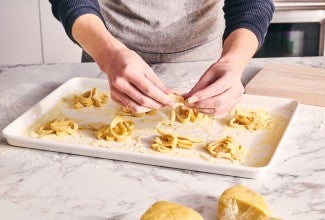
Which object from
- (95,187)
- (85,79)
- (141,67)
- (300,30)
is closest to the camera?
(95,187)

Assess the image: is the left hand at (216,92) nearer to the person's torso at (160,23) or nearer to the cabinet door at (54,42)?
the person's torso at (160,23)

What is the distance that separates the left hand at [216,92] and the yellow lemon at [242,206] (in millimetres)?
260

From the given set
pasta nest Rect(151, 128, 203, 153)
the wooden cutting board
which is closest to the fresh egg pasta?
pasta nest Rect(151, 128, 203, 153)

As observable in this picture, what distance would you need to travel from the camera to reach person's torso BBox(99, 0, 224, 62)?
1.54 m

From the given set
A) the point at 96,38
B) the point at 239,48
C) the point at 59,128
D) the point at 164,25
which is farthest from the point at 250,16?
the point at 59,128

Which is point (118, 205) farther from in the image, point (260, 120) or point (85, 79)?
point (85, 79)

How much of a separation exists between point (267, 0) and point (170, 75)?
1.04ft

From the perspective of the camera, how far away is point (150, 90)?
1.04m

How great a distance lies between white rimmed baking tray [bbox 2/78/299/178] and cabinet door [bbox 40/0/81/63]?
1.06 meters

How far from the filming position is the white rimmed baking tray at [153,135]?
0.99 m

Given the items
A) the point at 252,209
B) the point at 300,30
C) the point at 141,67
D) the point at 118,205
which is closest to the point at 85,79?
the point at 141,67

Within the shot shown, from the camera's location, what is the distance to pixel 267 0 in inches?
56.3

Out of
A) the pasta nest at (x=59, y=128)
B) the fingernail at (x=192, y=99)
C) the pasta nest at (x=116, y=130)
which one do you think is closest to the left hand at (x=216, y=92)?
the fingernail at (x=192, y=99)

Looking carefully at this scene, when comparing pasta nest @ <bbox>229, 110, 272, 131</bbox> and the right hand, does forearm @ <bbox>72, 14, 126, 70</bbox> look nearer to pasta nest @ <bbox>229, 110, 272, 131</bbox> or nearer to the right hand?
the right hand
